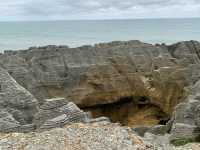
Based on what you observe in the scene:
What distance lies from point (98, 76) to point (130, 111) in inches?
123

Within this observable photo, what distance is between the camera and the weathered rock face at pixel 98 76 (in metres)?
35.8

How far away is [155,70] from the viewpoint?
37812 mm

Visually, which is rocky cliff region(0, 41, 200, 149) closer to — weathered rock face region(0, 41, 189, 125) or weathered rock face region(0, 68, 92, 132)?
weathered rock face region(0, 41, 189, 125)

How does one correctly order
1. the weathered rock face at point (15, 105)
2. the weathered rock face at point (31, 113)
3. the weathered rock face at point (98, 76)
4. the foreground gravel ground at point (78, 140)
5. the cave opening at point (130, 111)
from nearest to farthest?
1. the foreground gravel ground at point (78, 140)
2. the weathered rock face at point (31, 113)
3. the weathered rock face at point (15, 105)
4. the cave opening at point (130, 111)
5. the weathered rock face at point (98, 76)

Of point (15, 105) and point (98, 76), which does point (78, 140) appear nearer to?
point (15, 105)

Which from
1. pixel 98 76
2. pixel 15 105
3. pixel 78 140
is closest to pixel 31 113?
pixel 15 105

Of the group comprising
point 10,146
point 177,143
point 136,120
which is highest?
point 10,146

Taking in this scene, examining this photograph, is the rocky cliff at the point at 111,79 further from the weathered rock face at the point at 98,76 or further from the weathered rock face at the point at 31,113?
the weathered rock face at the point at 31,113

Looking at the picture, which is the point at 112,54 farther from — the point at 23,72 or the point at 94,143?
the point at 94,143

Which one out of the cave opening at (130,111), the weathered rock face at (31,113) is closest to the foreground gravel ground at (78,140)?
the weathered rock face at (31,113)

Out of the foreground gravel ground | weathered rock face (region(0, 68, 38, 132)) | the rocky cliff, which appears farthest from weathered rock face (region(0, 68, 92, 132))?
the rocky cliff

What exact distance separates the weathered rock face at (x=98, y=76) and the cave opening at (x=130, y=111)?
0.15 metres

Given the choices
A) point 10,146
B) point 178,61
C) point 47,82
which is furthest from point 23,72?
point 10,146

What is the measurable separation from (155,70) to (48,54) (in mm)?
7379
